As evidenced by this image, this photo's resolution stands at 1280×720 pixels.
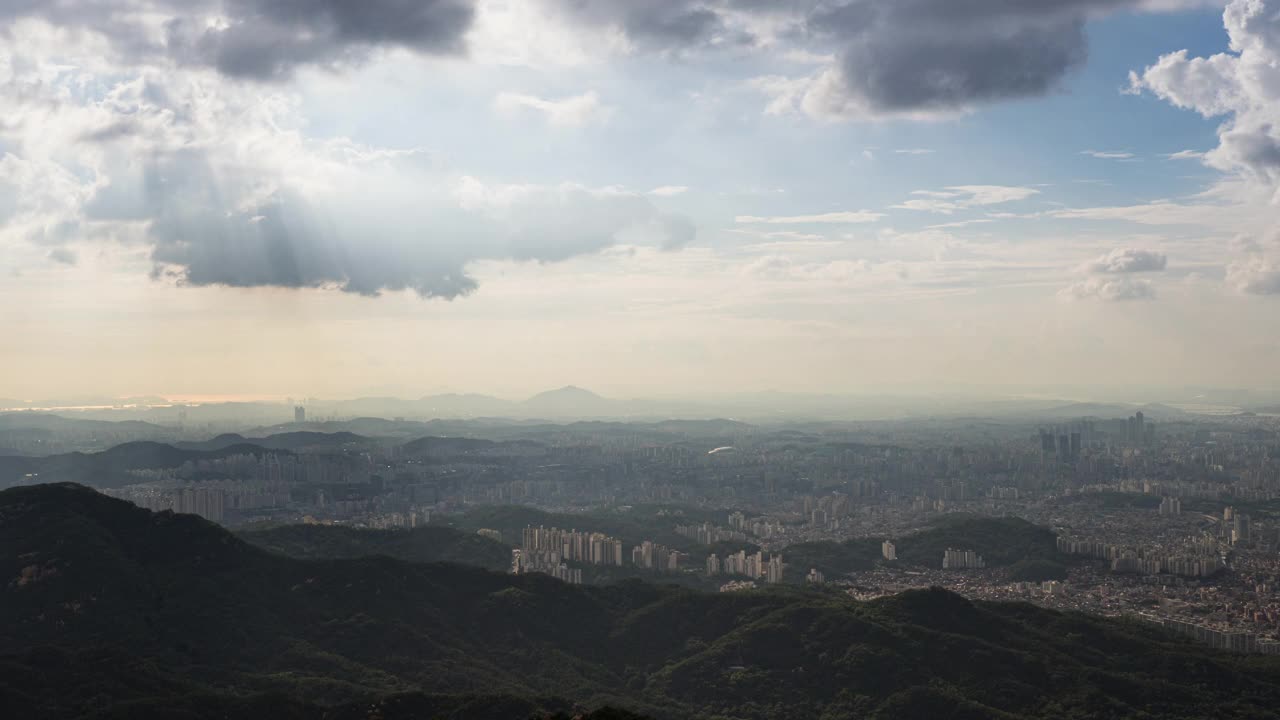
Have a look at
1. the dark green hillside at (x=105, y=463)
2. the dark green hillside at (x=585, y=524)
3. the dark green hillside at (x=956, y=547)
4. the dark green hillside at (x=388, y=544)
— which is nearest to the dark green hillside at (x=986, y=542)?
the dark green hillside at (x=956, y=547)

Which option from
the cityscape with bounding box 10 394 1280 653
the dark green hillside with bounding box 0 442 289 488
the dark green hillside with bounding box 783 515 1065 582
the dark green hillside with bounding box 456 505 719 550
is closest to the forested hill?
the cityscape with bounding box 10 394 1280 653

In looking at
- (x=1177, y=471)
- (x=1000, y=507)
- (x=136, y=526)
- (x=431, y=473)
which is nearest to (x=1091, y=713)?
(x=136, y=526)

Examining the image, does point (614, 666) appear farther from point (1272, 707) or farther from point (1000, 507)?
point (1000, 507)

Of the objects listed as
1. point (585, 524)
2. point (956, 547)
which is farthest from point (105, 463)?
point (956, 547)

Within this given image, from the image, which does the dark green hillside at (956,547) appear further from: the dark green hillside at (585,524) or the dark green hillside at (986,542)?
the dark green hillside at (585,524)

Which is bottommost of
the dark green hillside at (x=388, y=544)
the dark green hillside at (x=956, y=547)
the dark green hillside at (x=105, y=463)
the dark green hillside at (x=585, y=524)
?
the dark green hillside at (x=956, y=547)

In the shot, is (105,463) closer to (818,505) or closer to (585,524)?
(585,524)
